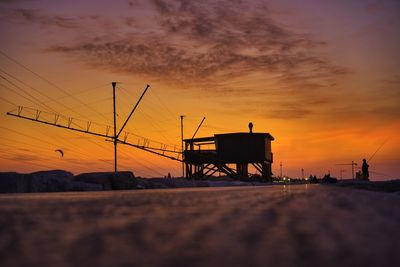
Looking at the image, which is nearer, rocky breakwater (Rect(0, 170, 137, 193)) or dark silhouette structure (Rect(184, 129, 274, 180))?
rocky breakwater (Rect(0, 170, 137, 193))

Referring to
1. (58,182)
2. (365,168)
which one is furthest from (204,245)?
(365,168)

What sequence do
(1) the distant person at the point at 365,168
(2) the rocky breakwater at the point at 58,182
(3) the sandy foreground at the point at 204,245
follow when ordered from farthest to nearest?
1. (1) the distant person at the point at 365,168
2. (2) the rocky breakwater at the point at 58,182
3. (3) the sandy foreground at the point at 204,245

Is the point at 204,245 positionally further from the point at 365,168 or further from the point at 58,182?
the point at 365,168

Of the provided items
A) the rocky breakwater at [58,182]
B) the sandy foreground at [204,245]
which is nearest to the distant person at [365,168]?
the rocky breakwater at [58,182]

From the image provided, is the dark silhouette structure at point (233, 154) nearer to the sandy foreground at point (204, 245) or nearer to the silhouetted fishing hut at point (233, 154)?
the silhouetted fishing hut at point (233, 154)

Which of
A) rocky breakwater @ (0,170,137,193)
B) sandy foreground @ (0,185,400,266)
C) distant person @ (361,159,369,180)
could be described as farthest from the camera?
distant person @ (361,159,369,180)

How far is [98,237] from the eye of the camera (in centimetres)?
305

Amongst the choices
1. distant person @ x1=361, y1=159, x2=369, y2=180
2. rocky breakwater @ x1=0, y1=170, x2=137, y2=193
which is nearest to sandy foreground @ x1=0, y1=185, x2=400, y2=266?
rocky breakwater @ x1=0, y1=170, x2=137, y2=193

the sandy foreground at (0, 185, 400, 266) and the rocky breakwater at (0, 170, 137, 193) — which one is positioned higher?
the rocky breakwater at (0, 170, 137, 193)

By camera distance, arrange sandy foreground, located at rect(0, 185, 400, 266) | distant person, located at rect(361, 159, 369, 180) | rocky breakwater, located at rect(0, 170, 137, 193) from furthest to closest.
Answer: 1. distant person, located at rect(361, 159, 369, 180)
2. rocky breakwater, located at rect(0, 170, 137, 193)
3. sandy foreground, located at rect(0, 185, 400, 266)

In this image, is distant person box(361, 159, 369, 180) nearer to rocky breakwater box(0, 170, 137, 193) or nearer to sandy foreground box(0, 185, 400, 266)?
rocky breakwater box(0, 170, 137, 193)

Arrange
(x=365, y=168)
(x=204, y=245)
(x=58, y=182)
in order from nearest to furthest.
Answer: (x=204, y=245), (x=58, y=182), (x=365, y=168)

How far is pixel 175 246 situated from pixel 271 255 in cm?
60

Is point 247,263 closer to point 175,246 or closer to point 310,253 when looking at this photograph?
point 310,253
